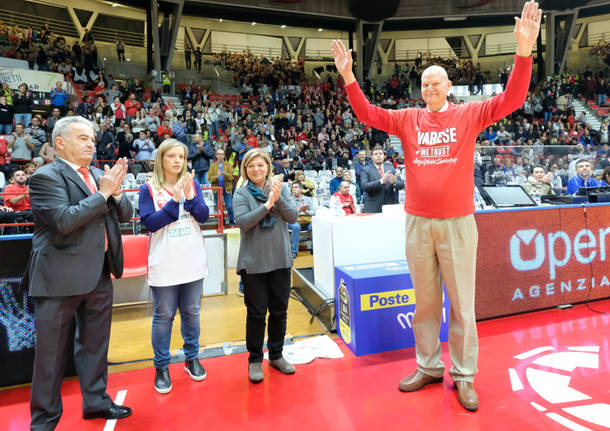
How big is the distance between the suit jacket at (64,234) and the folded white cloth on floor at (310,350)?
1.53 m

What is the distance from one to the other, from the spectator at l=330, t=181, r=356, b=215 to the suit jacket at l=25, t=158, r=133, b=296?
3625 millimetres

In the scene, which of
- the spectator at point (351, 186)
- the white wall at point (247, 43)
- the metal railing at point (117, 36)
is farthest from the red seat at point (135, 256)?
the white wall at point (247, 43)

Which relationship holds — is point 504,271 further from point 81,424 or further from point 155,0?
point 155,0

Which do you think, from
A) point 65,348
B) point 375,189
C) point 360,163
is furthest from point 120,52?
point 65,348

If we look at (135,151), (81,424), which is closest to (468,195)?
(81,424)

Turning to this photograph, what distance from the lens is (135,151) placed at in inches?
357

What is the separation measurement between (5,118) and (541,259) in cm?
1061

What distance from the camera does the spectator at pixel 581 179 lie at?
559 centimetres

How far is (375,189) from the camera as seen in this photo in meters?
4.77

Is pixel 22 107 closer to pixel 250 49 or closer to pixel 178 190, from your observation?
pixel 178 190

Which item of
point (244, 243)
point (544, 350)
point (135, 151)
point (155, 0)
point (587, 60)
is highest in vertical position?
point (155, 0)

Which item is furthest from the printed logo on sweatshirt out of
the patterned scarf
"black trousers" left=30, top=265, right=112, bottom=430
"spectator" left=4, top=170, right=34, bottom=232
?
"spectator" left=4, top=170, right=34, bottom=232

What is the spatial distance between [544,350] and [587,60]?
24477 mm

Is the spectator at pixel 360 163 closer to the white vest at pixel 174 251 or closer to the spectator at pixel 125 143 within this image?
the white vest at pixel 174 251
